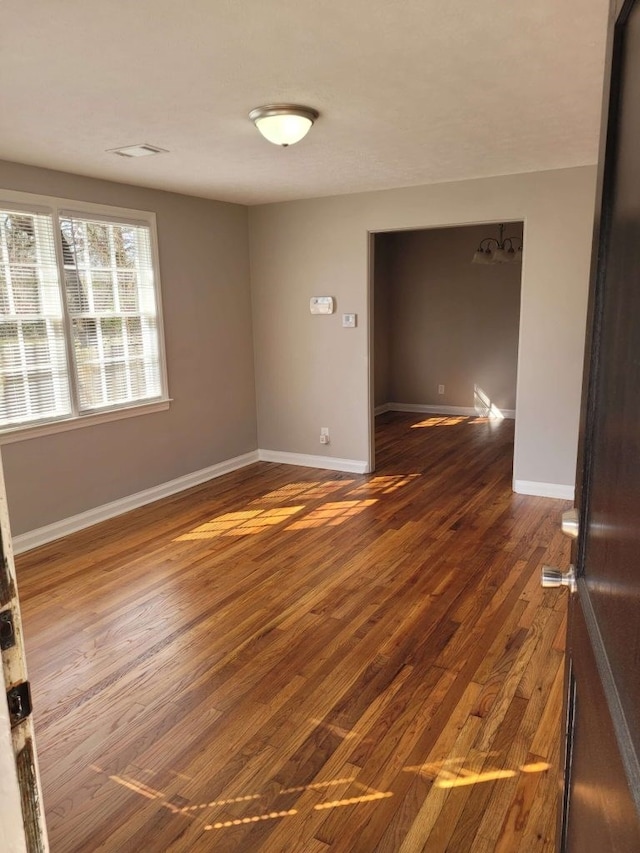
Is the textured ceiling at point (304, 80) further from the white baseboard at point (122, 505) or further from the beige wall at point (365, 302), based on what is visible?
the white baseboard at point (122, 505)

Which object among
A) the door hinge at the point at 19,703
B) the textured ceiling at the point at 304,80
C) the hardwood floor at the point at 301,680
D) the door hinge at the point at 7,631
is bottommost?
the hardwood floor at the point at 301,680

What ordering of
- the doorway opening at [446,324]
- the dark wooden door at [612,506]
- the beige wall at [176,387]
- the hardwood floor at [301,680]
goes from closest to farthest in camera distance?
the dark wooden door at [612,506], the hardwood floor at [301,680], the beige wall at [176,387], the doorway opening at [446,324]

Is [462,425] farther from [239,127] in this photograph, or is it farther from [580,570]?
[580,570]

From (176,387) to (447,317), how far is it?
4.39 metres

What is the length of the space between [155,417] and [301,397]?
4.87 feet

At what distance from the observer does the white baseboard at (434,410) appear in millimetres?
8000

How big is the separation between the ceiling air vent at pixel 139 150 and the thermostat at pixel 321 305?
7.04 ft

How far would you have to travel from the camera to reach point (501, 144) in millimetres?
3523

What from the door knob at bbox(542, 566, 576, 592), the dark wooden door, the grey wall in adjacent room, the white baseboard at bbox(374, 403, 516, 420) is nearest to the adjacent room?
the dark wooden door

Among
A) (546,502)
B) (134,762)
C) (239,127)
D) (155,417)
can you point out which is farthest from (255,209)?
(134,762)

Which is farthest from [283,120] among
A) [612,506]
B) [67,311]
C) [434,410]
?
[434,410]

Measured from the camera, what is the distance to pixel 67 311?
402 centimetres

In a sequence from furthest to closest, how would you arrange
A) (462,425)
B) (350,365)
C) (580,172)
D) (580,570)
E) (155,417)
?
(462,425) < (350,365) < (155,417) < (580,172) < (580,570)

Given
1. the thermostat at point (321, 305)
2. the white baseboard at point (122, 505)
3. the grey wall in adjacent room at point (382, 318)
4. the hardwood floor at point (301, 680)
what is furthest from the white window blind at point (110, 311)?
the grey wall in adjacent room at point (382, 318)
